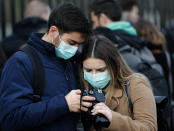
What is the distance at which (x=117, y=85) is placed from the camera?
2.38 m

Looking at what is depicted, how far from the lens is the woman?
214cm

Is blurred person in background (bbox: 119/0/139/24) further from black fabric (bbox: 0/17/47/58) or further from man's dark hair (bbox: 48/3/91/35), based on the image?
man's dark hair (bbox: 48/3/91/35)

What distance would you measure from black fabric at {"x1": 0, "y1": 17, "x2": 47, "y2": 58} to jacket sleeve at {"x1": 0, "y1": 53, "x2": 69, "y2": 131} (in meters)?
1.73

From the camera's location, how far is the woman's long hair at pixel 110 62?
238cm

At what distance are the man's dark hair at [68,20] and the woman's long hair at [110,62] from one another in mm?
250

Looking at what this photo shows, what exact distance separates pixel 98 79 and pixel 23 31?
168 centimetres

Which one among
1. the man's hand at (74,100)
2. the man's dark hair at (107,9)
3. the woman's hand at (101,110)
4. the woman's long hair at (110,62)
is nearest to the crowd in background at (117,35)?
the man's dark hair at (107,9)

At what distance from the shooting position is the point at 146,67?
309cm

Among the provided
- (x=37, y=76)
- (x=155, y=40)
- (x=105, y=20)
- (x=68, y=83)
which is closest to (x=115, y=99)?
(x=68, y=83)

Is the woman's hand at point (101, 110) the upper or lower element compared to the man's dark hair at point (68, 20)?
lower

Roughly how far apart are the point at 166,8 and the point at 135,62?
4.99 metres

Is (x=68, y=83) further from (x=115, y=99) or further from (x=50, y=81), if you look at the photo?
(x=115, y=99)

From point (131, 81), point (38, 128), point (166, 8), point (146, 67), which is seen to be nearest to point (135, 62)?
point (146, 67)

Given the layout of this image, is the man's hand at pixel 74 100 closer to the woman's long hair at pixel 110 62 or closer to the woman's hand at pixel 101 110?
the woman's hand at pixel 101 110
